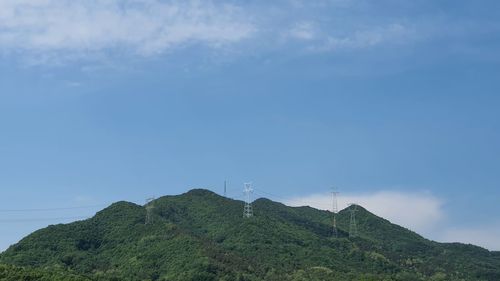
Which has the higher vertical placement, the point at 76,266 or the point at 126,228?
the point at 126,228

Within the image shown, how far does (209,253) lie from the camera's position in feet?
452

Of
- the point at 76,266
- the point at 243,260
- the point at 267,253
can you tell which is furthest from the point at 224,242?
the point at 76,266

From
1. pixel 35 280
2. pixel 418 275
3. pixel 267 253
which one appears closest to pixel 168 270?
pixel 267 253

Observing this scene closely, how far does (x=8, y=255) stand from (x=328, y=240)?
79307mm

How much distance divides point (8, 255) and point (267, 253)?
5529cm

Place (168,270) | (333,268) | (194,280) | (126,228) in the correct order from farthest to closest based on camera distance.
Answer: (126,228)
(333,268)
(168,270)
(194,280)

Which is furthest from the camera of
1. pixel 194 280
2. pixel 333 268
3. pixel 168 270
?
pixel 333 268

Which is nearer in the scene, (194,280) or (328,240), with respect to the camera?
(194,280)

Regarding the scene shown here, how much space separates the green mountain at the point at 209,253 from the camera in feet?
432

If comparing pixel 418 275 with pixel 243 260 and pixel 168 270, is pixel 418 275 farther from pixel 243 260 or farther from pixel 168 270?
pixel 168 270

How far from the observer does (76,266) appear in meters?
139

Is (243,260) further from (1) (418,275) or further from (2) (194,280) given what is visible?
(1) (418,275)

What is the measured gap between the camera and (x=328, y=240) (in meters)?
180

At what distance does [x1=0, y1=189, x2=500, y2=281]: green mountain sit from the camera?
132m
